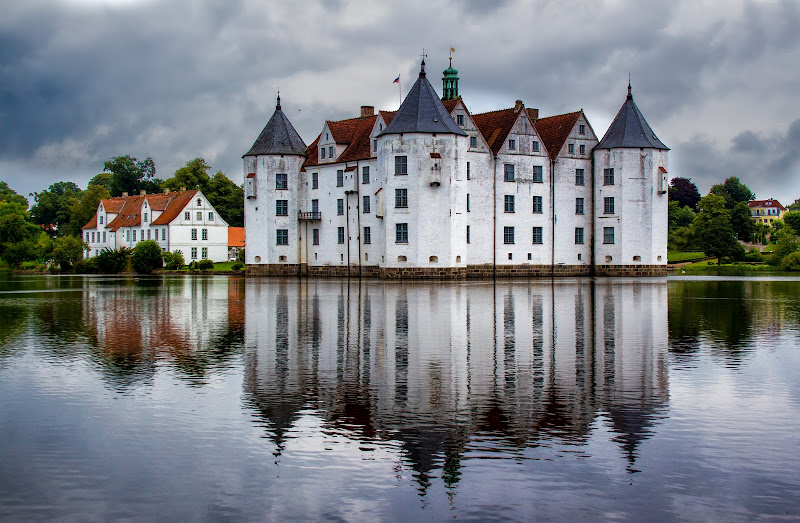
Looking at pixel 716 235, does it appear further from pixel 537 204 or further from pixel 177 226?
pixel 177 226

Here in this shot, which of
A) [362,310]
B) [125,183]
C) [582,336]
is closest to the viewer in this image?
[582,336]

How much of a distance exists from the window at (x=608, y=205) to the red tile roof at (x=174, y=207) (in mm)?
48775

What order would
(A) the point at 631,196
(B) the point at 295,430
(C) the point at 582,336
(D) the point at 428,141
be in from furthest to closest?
(A) the point at 631,196, (D) the point at 428,141, (C) the point at 582,336, (B) the point at 295,430

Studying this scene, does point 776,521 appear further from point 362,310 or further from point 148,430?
point 362,310

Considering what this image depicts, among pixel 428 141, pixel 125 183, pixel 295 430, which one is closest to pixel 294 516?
pixel 295 430

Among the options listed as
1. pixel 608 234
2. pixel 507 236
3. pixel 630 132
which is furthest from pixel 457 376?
pixel 630 132

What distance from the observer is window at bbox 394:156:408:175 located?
59.5 m

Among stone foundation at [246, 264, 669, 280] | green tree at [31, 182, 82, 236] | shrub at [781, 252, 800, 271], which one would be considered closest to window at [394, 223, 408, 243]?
stone foundation at [246, 264, 669, 280]

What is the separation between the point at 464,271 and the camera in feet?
199

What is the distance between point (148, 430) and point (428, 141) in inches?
1965

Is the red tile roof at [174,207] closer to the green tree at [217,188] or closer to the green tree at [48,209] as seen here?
the green tree at [217,188]

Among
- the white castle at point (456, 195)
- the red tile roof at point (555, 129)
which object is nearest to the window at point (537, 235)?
the white castle at point (456, 195)

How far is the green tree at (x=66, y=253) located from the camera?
98312 mm

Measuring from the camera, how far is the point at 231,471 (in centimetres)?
874
